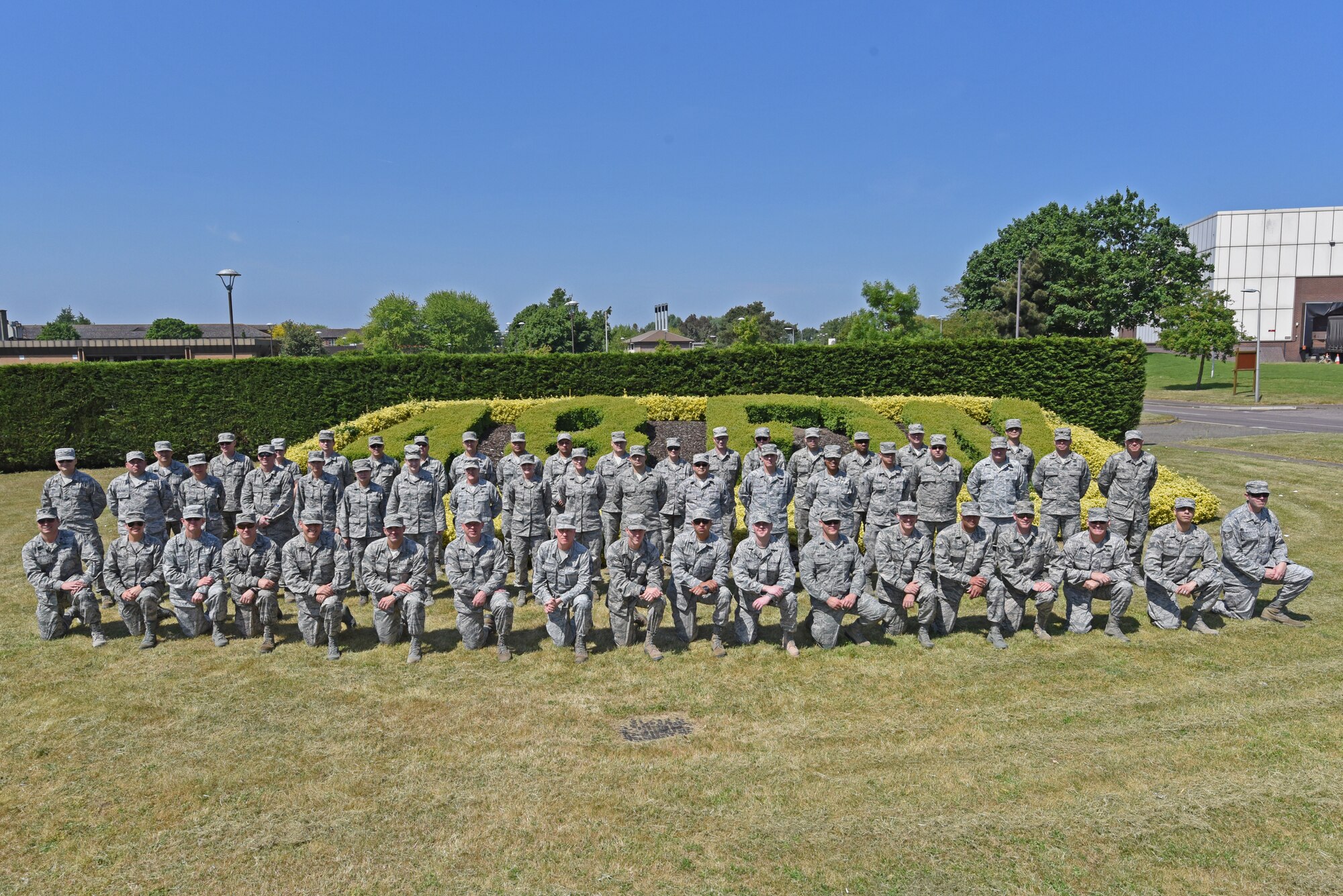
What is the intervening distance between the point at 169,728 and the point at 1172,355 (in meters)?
80.8

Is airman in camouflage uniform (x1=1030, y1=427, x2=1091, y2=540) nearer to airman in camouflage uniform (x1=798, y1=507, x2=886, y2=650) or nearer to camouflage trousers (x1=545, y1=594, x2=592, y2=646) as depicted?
airman in camouflage uniform (x1=798, y1=507, x2=886, y2=650)

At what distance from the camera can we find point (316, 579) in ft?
29.8

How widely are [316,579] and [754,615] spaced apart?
4867 millimetres

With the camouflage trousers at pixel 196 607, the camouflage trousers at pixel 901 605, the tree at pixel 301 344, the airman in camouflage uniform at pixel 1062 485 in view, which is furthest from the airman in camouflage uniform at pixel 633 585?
the tree at pixel 301 344

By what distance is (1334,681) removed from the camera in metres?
7.63

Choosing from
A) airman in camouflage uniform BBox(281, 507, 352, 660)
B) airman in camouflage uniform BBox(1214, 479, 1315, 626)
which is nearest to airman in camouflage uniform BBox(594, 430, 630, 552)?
airman in camouflage uniform BBox(281, 507, 352, 660)

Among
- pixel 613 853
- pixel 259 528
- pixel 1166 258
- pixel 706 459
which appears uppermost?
pixel 1166 258

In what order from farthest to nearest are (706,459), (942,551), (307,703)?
1. (706,459)
2. (942,551)
3. (307,703)

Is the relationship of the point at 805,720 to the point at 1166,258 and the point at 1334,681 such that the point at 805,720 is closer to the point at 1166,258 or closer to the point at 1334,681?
the point at 1334,681

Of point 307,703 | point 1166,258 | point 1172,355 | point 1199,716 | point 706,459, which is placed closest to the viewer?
point 1199,716

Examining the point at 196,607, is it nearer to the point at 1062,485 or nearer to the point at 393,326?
the point at 1062,485

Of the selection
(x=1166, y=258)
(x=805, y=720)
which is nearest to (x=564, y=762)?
(x=805, y=720)

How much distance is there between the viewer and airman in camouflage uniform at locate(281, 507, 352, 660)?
29.1 feet

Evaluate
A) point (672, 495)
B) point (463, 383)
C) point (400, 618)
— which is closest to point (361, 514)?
point (400, 618)
